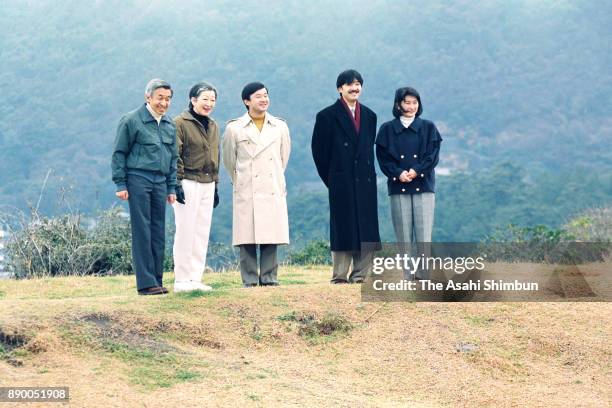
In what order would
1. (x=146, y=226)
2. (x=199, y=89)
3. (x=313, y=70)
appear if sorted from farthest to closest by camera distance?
(x=313, y=70)
(x=199, y=89)
(x=146, y=226)

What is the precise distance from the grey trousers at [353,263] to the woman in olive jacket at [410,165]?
0.39 metres

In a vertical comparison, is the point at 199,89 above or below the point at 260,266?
above

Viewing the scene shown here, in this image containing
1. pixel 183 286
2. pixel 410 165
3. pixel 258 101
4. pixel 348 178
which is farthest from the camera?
pixel 348 178

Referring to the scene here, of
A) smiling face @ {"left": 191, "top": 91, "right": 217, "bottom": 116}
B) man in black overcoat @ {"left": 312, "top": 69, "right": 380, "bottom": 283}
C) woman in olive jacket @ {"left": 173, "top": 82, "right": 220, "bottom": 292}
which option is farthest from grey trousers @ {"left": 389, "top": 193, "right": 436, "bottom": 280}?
smiling face @ {"left": 191, "top": 91, "right": 217, "bottom": 116}

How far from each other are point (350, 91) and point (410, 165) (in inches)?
36.0

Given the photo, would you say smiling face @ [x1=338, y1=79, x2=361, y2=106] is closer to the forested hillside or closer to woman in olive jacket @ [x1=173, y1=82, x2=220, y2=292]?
woman in olive jacket @ [x1=173, y1=82, x2=220, y2=292]

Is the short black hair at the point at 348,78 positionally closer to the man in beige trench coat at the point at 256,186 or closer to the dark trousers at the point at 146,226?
the man in beige trench coat at the point at 256,186

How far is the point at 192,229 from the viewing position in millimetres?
10289

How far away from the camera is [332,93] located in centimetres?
9319

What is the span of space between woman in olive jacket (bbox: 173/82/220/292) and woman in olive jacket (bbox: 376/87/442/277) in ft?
5.56

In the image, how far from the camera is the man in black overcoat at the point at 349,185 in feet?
36.0

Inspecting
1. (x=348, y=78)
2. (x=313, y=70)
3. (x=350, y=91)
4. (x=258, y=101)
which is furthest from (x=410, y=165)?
(x=313, y=70)

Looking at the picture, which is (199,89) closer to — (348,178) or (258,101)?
(258,101)

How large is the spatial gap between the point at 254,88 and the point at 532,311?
330cm
